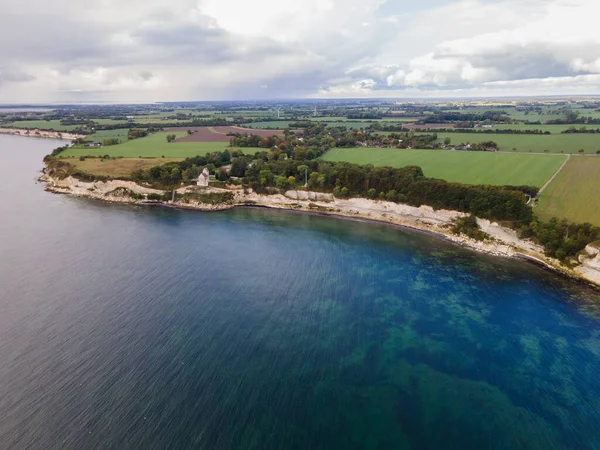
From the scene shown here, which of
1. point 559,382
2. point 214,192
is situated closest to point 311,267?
point 559,382

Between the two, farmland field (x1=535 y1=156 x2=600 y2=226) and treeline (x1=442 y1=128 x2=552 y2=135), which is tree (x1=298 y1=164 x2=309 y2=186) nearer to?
farmland field (x1=535 y1=156 x2=600 y2=226)

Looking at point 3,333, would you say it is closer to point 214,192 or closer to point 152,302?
point 152,302

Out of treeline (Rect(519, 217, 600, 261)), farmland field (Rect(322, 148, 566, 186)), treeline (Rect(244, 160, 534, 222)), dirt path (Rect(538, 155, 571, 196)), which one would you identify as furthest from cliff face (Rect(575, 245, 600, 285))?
farmland field (Rect(322, 148, 566, 186))

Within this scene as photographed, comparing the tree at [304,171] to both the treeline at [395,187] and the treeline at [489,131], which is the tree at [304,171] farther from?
the treeline at [489,131]

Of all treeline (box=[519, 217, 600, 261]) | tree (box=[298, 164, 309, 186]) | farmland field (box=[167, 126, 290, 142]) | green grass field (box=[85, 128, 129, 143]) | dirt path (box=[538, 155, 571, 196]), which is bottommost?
treeline (box=[519, 217, 600, 261])

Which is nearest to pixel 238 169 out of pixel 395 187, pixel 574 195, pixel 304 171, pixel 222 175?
pixel 222 175

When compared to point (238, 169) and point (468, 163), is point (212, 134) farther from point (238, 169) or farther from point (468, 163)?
point (468, 163)
